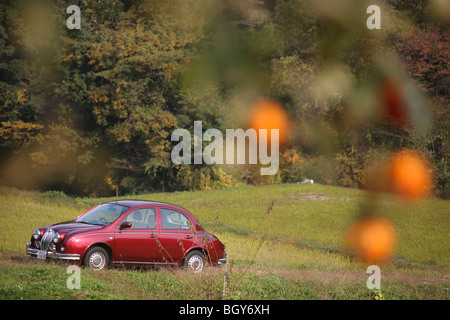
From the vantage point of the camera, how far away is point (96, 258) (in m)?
13.5

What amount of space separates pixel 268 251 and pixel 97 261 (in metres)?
8.71

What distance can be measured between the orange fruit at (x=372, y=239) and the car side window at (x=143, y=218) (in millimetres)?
9216

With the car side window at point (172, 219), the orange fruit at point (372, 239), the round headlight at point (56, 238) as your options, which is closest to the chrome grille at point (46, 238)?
the round headlight at point (56, 238)

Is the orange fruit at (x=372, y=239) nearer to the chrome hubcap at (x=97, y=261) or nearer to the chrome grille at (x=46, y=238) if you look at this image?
the chrome hubcap at (x=97, y=261)

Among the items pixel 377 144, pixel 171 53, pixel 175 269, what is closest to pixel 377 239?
pixel 175 269

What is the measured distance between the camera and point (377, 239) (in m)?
25.8

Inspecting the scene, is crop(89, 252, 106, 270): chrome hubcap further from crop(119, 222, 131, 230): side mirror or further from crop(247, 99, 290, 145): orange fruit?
crop(247, 99, 290, 145): orange fruit

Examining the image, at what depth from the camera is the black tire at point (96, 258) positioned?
13375 mm

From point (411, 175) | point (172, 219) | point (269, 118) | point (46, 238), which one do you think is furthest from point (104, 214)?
point (269, 118)

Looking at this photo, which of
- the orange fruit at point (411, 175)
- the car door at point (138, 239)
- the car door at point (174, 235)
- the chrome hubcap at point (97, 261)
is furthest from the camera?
the orange fruit at point (411, 175)

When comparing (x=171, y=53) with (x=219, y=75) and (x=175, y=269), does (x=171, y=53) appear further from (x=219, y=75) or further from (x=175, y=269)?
(x=175, y=269)

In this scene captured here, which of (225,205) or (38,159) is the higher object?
(38,159)

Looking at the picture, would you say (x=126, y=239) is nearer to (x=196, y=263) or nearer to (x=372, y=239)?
(x=196, y=263)

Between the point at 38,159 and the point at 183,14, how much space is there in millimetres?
12531
